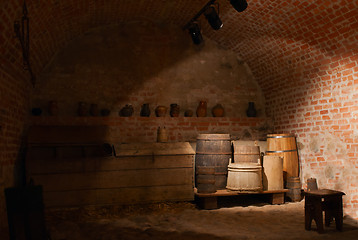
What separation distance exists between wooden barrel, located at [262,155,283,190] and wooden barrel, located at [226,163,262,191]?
36cm

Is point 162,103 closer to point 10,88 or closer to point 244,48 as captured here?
point 244,48

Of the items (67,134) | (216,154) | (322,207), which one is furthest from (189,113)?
(322,207)

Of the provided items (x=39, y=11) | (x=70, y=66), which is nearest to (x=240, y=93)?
(x=70, y=66)

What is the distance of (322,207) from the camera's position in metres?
4.02

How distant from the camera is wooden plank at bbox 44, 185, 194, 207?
15.9ft

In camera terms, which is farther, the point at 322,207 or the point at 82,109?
the point at 82,109

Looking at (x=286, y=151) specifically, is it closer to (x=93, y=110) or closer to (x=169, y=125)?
(x=169, y=125)

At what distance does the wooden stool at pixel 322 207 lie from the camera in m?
3.90

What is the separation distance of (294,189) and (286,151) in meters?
0.70

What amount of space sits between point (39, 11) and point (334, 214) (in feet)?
15.4

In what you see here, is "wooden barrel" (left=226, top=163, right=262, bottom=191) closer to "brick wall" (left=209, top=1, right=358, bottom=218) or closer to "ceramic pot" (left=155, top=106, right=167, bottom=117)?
"brick wall" (left=209, top=1, right=358, bottom=218)

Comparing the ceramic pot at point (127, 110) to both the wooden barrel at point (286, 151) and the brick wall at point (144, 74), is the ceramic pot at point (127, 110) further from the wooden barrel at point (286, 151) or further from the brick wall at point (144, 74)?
the wooden barrel at point (286, 151)

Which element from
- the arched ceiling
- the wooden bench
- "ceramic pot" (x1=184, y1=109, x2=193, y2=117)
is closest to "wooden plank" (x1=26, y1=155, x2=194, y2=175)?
the wooden bench

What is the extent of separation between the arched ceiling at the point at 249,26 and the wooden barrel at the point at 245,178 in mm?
2162
